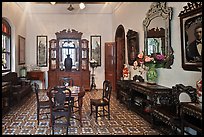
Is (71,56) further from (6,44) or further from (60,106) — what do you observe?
(60,106)

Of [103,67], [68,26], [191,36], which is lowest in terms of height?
[103,67]

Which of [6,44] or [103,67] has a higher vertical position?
[6,44]

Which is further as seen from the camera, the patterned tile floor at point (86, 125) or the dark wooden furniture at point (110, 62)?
the dark wooden furniture at point (110, 62)

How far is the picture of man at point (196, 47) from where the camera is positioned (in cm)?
399

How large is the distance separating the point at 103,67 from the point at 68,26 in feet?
8.71

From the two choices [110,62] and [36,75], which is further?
[110,62]

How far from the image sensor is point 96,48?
39.4 feet

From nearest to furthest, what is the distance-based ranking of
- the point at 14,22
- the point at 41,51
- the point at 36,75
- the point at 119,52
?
the point at 14,22
the point at 119,52
the point at 36,75
the point at 41,51

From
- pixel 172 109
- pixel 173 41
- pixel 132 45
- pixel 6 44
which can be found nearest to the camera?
pixel 172 109

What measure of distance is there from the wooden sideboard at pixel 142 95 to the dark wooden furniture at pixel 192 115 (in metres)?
1.20

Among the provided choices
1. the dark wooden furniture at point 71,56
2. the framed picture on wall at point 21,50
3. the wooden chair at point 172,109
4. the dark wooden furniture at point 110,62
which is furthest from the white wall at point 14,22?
the wooden chair at point 172,109

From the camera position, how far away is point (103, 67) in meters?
12.1

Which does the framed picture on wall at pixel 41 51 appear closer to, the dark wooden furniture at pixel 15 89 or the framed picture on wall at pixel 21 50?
the framed picture on wall at pixel 21 50

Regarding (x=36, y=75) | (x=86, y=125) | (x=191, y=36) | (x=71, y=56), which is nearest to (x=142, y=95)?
(x=86, y=125)
